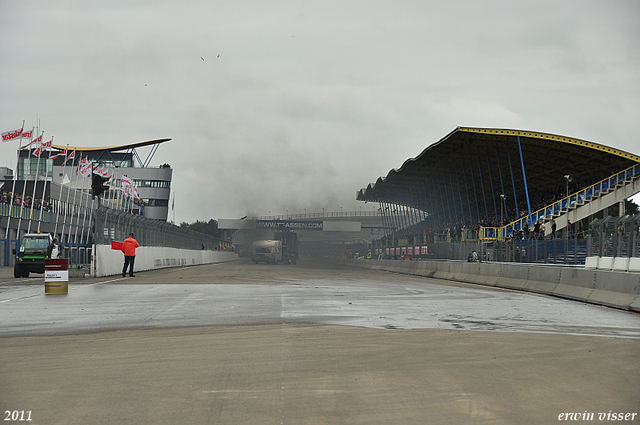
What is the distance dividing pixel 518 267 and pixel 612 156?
29621 millimetres

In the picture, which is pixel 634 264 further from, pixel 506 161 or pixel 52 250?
pixel 506 161

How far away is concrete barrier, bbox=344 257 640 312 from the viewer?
49.0 feet

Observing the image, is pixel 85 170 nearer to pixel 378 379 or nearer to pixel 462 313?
pixel 462 313

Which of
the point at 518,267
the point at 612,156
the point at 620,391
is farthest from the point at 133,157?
the point at 620,391

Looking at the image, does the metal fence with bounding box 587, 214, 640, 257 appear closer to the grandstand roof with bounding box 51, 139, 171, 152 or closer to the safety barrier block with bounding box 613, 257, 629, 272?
the safety barrier block with bounding box 613, 257, 629, 272

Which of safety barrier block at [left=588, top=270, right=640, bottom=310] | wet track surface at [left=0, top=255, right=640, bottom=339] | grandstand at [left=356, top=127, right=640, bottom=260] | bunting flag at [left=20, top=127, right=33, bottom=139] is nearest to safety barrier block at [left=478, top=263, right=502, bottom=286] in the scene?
grandstand at [left=356, top=127, right=640, bottom=260]

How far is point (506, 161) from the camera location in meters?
61.1

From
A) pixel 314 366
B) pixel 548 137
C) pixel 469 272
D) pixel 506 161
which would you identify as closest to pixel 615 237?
pixel 469 272

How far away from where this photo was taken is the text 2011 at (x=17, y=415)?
4969 millimetres

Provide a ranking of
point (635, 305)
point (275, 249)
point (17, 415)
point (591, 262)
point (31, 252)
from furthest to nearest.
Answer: point (275, 249) < point (31, 252) < point (591, 262) < point (635, 305) < point (17, 415)

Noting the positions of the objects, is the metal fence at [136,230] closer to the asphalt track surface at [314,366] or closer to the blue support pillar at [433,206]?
the asphalt track surface at [314,366]

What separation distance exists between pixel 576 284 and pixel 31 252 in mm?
22635

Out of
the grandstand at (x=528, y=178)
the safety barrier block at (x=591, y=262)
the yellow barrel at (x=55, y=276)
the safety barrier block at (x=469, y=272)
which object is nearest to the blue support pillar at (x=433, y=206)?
the grandstand at (x=528, y=178)

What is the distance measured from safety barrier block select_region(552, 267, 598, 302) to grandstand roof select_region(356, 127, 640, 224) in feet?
89.6
